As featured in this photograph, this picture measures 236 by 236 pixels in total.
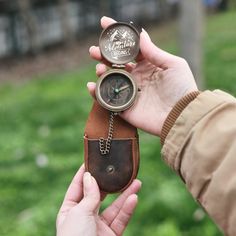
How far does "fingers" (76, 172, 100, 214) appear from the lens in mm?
2119

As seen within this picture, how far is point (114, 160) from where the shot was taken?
2.20 metres

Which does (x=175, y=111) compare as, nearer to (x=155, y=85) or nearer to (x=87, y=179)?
(x=155, y=85)

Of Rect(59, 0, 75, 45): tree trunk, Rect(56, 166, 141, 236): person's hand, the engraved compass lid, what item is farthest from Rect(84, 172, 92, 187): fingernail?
Rect(59, 0, 75, 45): tree trunk

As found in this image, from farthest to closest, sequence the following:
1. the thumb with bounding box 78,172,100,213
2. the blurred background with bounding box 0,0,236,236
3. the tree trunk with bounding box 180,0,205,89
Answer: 1. the tree trunk with bounding box 180,0,205,89
2. the blurred background with bounding box 0,0,236,236
3. the thumb with bounding box 78,172,100,213

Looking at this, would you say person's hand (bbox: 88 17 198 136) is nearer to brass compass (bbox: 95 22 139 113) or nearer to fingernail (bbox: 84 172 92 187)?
brass compass (bbox: 95 22 139 113)

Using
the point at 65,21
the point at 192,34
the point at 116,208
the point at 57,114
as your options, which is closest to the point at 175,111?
the point at 116,208

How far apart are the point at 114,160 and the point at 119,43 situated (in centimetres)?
44

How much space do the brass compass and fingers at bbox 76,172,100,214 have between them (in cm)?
28

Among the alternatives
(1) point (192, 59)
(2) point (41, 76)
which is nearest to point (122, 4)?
(2) point (41, 76)

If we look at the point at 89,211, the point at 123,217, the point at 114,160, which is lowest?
the point at 123,217

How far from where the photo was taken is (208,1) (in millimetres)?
24062

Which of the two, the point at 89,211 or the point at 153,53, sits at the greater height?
the point at 153,53

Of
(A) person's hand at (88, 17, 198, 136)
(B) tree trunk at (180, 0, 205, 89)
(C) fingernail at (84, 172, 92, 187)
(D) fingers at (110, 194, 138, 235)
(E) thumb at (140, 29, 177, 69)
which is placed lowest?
(B) tree trunk at (180, 0, 205, 89)

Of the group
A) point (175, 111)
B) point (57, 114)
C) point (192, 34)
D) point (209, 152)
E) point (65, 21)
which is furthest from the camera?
point (65, 21)
